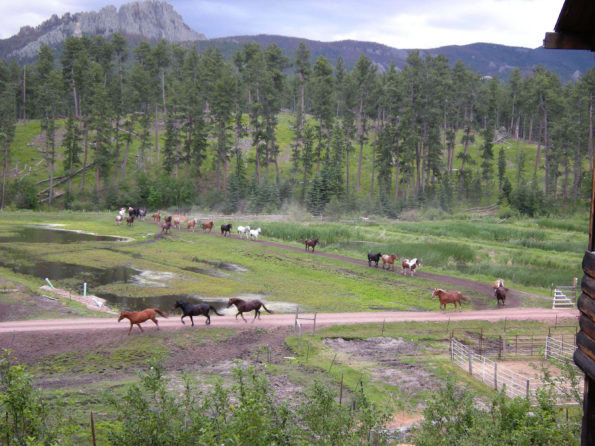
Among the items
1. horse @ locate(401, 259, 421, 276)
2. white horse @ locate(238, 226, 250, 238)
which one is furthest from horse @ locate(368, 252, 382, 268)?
white horse @ locate(238, 226, 250, 238)

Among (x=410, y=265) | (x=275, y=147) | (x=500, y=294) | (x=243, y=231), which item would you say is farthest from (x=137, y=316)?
(x=275, y=147)

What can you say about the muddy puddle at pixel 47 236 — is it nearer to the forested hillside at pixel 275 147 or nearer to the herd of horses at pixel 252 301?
the herd of horses at pixel 252 301

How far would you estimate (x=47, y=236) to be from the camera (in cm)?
4728

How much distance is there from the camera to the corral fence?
16.5 m

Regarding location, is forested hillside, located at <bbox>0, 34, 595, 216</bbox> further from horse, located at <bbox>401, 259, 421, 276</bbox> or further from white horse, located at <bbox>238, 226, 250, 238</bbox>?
horse, located at <bbox>401, 259, 421, 276</bbox>

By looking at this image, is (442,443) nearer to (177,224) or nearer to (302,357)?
(302,357)

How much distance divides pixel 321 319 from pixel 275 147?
63224 mm

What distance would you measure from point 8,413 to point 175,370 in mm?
8482

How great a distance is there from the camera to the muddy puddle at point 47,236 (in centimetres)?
4453

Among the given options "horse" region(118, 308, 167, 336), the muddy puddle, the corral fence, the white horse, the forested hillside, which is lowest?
the muddy puddle

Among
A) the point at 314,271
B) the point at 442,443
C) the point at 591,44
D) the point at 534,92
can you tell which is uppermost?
the point at 534,92

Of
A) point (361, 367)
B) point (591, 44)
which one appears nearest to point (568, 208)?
point (361, 367)

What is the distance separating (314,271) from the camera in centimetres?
3650

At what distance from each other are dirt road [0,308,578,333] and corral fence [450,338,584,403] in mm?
4864
